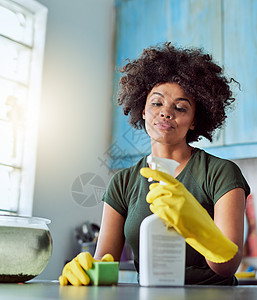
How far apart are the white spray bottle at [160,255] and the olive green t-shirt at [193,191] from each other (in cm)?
38

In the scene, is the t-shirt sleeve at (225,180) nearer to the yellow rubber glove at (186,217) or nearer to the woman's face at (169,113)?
the woman's face at (169,113)

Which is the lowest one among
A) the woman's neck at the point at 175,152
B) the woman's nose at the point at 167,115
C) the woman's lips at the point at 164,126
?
the woman's neck at the point at 175,152

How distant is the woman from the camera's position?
1180 millimetres

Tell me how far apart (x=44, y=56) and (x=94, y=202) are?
118cm

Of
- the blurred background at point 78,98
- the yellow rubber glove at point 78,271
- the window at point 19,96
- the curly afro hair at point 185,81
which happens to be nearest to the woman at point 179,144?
the curly afro hair at point 185,81

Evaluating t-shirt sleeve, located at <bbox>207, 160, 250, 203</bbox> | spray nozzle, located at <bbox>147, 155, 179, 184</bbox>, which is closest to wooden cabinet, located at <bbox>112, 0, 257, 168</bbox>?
t-shirt sleeve, located at <bbox>207, 160, 250, 203</bbox>

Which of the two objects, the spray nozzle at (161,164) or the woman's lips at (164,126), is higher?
the woman's lips at (164,126)

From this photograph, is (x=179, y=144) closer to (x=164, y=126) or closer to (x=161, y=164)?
(x=164, y=126)

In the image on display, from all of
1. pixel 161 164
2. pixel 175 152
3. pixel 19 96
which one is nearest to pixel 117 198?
pixel 175 152

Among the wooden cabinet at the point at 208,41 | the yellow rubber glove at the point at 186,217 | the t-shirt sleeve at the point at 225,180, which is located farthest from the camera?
the wooden cabinet at the point at 208,41

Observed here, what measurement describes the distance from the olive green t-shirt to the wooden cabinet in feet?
5.00

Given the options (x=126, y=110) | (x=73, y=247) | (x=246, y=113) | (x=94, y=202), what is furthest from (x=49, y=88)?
(x=126, y=110)

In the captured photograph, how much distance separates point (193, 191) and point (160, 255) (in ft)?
1.53

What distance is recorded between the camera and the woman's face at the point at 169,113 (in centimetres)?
129
